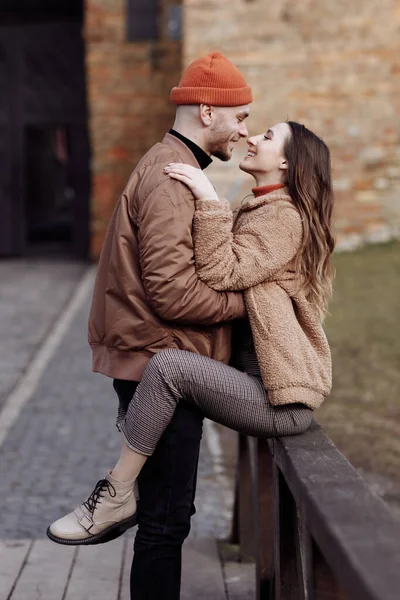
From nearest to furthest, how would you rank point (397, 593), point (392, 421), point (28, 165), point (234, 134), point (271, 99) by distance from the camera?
point (397, 593) < point (234, 134) < point (392, 421) < point (271, 99) < point (28, 165)

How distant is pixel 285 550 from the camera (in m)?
3.01

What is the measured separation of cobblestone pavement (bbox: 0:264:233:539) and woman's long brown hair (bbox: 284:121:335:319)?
6.64 feet

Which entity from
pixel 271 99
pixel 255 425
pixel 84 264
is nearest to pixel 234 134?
pixel 255 425

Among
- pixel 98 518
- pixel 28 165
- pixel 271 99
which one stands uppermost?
pixel 98 518

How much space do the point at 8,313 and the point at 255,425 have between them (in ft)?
26.5

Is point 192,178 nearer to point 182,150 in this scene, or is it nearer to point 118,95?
point 182,150

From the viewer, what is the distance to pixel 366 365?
7.57m

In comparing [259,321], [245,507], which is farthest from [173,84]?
[259,321]

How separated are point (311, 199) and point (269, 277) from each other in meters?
0.24

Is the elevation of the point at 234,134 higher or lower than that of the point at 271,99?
higher

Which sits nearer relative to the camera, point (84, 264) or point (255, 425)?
point (255, 425)

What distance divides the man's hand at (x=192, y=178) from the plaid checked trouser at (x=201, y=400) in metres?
0.41

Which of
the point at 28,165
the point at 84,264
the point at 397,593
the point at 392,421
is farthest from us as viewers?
the point at 28,165

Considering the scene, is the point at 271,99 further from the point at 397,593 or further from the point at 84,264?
the point at 397,593
